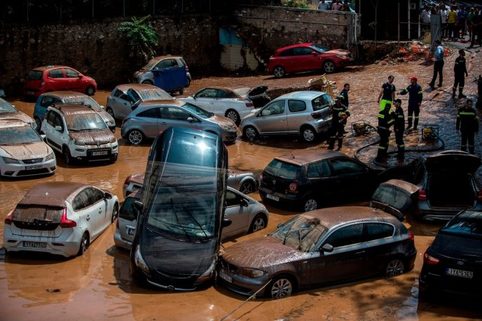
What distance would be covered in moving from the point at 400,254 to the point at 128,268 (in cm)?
529

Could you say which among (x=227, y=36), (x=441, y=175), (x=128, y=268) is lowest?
(x=128, y=268)

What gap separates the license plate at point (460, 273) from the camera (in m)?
12.6

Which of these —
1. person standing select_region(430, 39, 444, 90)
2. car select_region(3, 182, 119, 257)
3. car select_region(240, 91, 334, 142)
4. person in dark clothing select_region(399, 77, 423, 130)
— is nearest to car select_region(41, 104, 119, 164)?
car select_region(240, 91, 334, 142)

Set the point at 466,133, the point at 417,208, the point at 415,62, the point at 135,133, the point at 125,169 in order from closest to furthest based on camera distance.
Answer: the point at 417,208 < the point at 466,133 < the point at 125,169 < the point at 135,133 < the point at 415,62

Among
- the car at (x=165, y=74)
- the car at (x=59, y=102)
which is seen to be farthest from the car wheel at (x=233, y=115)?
the car at (x=165, y=74)

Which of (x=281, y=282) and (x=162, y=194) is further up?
(x=162, y=194)

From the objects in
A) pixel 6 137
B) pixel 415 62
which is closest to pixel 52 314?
pixel 6 137

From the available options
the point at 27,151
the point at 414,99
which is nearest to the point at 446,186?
the point at 414,99

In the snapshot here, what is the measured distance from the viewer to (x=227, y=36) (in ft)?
124

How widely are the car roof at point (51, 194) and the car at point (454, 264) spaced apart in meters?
7.42

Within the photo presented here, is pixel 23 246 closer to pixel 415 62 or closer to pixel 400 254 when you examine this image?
pixel 400 254

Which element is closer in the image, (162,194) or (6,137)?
(162,194)

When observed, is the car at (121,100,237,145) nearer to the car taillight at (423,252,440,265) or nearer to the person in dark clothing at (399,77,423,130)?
the person in dark clothing at (399,77,423,130)

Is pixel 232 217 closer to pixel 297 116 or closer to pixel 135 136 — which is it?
pixel 297 116
